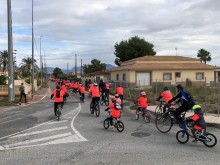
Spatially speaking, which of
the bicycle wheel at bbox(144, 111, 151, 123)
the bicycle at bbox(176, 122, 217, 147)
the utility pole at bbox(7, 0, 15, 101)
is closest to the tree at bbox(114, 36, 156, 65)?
the utility pole at bbox(7, 0, 15, 101)

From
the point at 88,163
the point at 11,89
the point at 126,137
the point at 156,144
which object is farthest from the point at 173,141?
the point at 11,89

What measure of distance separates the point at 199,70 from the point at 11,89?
1148 inches

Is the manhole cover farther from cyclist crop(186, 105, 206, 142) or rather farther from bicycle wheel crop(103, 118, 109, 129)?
cyclist crop(186, 105, 206, 142)

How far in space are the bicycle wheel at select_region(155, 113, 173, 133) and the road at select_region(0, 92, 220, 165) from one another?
0.22 m

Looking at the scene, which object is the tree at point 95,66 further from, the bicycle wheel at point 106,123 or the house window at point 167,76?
the bicycle wheel at point 106,123

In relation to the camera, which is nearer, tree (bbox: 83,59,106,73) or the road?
the road

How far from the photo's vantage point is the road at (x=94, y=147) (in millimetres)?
7980

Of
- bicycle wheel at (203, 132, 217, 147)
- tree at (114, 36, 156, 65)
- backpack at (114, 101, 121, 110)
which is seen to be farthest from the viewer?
tree at (114, 36, 156, 65)

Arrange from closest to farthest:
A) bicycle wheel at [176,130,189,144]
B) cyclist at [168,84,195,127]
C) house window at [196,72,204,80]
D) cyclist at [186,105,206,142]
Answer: cyclist at [186,105,206,142] < bicycle wheel at [176,130,189,144] < cyclist at [168,84,195,127] < house window at [196,72,204,80]

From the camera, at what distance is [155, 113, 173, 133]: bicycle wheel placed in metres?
12.1

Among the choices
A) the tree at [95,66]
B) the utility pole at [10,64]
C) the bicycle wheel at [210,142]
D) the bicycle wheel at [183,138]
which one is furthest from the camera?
the tree at [95,66]

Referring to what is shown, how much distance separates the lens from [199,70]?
48.1 metres

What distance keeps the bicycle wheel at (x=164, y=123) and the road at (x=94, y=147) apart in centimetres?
22

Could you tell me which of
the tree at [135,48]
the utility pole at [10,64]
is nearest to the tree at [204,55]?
the tree at [135,48]
